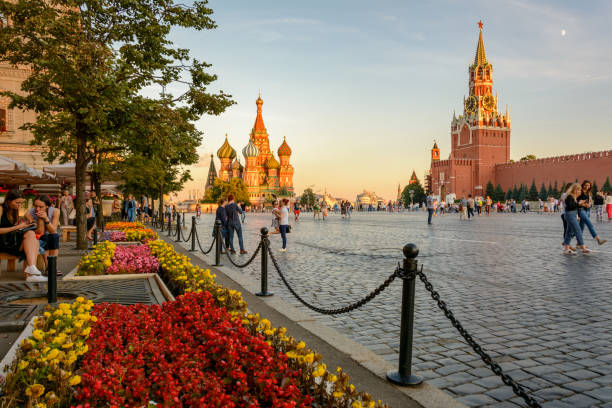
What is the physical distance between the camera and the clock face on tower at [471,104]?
357 ft

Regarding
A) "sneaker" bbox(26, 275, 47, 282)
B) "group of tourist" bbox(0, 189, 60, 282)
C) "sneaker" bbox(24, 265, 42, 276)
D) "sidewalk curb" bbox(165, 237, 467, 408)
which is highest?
"group of tourist" bbox(0, 189, 60, 282)

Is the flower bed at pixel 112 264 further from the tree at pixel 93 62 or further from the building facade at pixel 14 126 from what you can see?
the building facade at pixel 14 126

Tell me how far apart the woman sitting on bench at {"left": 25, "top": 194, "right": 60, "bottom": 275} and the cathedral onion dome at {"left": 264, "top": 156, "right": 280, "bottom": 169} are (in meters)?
113

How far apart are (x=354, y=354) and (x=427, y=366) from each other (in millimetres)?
560

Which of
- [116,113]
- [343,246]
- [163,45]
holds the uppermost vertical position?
[163,45]

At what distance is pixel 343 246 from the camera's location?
42.3 ft

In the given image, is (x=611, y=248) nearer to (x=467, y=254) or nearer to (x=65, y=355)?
(x=467, y=254)

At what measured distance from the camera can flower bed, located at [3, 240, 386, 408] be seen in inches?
92.7

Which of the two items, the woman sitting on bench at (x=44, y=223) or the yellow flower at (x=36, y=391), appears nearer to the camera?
the yellow flower at (x=36, y=391)

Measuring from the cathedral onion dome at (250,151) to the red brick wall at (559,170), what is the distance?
56785 mm

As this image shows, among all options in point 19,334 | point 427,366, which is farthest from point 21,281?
point 427,366

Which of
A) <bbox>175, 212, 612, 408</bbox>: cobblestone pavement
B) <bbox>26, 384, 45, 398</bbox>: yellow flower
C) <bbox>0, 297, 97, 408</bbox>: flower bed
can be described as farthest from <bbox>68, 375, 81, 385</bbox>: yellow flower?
<bbox>175, 212, 612, 408</bbox>: cobblestone pavement

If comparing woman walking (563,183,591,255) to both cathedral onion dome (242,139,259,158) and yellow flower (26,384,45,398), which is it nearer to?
yellow flower (26,384,45,398)

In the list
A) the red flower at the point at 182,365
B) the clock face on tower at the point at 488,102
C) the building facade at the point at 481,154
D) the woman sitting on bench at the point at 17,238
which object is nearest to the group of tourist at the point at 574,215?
the red flower at the point at 182,365
